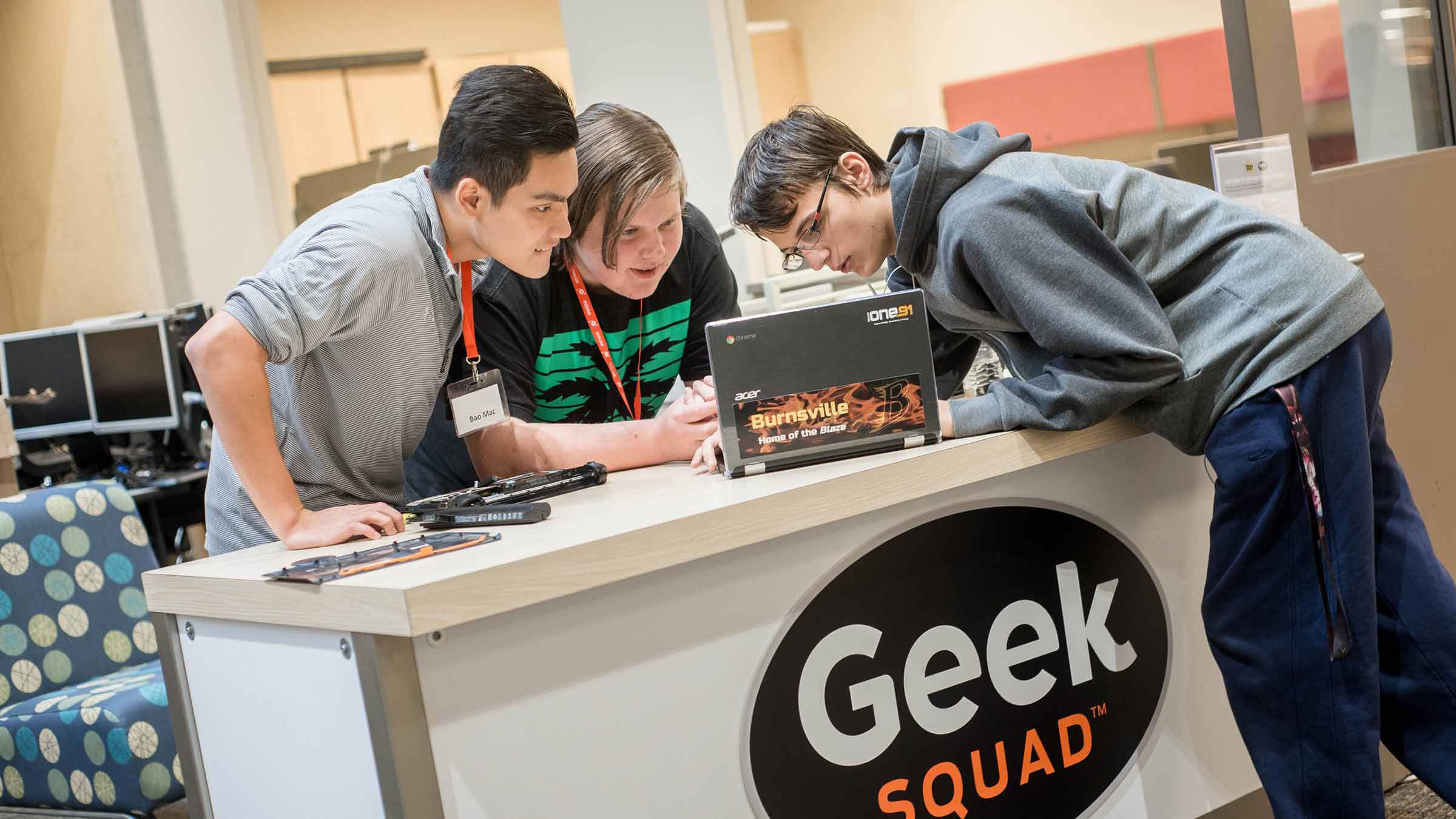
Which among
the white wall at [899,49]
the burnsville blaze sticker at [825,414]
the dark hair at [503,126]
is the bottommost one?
the burnsville blaze sticker at [825,414]

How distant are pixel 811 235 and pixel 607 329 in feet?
1.51

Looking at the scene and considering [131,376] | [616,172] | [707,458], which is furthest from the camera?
[131,376]

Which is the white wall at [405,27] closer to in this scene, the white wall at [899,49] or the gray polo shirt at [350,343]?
the white wall at [899,49]

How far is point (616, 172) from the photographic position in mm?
1898

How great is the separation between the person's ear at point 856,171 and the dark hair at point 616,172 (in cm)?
27

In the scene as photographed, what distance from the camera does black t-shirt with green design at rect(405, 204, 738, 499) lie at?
200 cm

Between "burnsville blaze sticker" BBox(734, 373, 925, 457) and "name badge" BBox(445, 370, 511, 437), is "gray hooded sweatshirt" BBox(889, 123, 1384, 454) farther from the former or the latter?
"name badge" BBox(445, 370, 511, 437)

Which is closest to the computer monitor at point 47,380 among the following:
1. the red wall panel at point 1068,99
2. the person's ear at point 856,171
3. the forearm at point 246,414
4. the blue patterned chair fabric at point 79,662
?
the blue patterned chair fabric at point 79,662

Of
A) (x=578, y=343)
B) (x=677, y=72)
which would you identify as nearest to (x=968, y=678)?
(x=578, y=343)

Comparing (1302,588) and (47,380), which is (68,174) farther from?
(1302,588)

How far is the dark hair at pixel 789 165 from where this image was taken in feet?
5.77

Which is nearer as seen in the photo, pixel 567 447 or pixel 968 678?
pixel 968 678

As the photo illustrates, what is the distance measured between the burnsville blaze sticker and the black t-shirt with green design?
1.71 ft

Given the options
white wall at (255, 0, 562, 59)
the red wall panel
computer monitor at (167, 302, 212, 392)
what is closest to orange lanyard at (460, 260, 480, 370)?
computer monitor at (167, 302, 212, 392)
